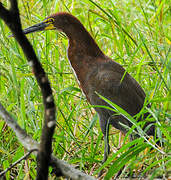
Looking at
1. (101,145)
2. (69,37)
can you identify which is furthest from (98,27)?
(101,145)

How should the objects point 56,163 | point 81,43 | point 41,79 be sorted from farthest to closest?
point 81,43 < point 56,163 < point 41,79

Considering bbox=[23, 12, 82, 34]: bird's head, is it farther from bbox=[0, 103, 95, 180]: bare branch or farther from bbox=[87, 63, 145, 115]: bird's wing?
bbox=[0, 103, 95, 180]: bare branch

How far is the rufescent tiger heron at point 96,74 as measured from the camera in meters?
1.82

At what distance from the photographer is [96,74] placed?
5.98ft

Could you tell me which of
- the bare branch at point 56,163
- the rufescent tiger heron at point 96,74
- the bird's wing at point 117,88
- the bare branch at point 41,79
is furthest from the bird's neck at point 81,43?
the bare branch at point 41,79

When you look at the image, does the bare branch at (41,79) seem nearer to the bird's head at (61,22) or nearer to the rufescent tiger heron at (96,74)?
the rufescent tiger heron at (96,74)

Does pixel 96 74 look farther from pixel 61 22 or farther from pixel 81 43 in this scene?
pixel 61 22

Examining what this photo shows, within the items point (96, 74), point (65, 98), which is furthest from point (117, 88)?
point (65, 98)

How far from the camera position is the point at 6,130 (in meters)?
1.88

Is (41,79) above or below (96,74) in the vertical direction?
above

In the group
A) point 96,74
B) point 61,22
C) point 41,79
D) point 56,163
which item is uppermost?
point 61,22

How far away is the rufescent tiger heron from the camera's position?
5.96ft

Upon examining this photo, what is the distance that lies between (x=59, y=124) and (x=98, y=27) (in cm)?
123

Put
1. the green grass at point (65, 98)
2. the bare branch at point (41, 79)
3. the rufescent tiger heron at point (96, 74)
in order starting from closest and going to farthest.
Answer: the bare branch at point (41, 79)
the green grass at point (65, 98)
the rufescent tiger heron at point (96, 74)
